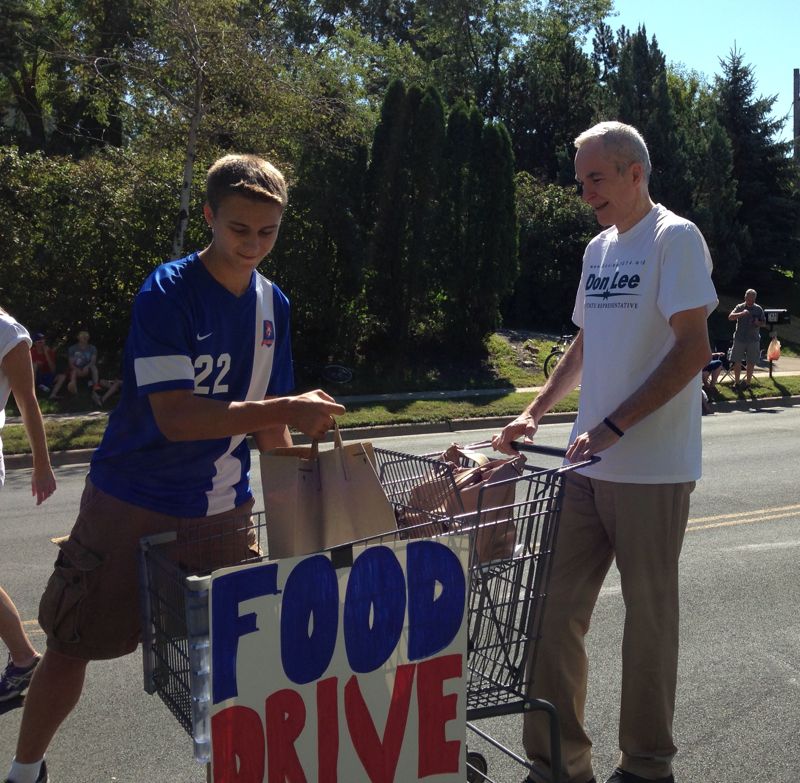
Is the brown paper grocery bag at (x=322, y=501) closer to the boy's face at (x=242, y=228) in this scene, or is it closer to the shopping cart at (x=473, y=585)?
the shopping cart at (x=473, y=585)

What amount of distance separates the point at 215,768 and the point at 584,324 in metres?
2.06

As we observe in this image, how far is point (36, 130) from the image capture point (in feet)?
108

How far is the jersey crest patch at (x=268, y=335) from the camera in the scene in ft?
10.0

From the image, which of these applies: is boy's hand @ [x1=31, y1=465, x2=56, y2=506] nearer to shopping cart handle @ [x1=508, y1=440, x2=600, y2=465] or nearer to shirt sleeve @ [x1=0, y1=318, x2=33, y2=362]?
shirt sleeve @ [x1=0, y1=318, x2=33, y2=362]

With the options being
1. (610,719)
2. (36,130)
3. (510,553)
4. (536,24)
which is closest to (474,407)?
(610,719)

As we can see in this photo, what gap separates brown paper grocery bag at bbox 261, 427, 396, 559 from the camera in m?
2.79

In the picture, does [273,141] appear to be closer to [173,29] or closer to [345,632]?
[173,29]

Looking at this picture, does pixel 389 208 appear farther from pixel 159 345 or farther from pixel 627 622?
pixel 159 345

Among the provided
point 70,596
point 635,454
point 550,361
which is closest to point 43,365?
point 550,361

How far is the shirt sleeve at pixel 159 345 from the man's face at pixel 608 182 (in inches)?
57.5

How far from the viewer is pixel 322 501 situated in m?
2.81

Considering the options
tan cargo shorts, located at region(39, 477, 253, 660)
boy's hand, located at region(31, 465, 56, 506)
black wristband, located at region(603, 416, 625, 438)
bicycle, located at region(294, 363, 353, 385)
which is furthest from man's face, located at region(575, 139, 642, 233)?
bicycle, located at region(294, 363, 353, 385)

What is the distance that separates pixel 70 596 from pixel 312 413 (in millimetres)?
931

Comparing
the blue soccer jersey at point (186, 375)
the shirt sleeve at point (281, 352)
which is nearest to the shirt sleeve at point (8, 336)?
the blue soccer jersey at point (186, 375)
